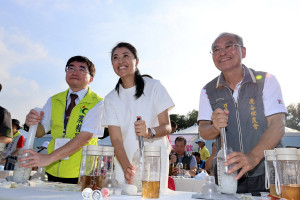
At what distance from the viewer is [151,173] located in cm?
129

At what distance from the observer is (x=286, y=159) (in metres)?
1.15

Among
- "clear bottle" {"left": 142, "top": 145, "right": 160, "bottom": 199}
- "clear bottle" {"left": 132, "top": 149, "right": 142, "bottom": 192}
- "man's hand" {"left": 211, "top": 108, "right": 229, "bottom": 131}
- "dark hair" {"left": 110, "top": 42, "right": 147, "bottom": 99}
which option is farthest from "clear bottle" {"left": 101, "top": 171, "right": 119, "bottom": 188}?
"dark hair" {"left": 110, "top": 42, "right": 147, "bottom": 99}

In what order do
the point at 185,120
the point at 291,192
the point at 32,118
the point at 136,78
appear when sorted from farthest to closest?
1. the point at 185,120
2. the point at 136,78
3. the point at 32,118
4. the point at 291,192

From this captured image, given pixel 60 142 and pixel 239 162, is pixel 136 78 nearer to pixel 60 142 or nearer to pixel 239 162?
pixel 60 142

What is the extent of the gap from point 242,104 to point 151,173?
1125 millimetres

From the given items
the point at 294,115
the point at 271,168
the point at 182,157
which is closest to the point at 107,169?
the point at 271,168

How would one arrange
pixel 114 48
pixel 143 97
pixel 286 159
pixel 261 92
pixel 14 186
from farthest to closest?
pixel 114 48 → pixel 143 97 → pixel 261 92 → pixel 14 186 → pixel 286 159

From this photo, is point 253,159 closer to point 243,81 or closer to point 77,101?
point 243,81

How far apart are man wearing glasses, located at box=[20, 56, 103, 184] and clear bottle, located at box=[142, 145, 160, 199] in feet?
3.42

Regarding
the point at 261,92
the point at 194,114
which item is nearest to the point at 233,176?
the point at 261,92

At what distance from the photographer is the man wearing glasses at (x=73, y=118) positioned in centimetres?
235

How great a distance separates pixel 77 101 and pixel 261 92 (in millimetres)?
1727

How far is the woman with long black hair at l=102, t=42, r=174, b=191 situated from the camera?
2.07 m

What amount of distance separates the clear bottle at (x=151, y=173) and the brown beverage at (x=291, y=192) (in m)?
0.57
